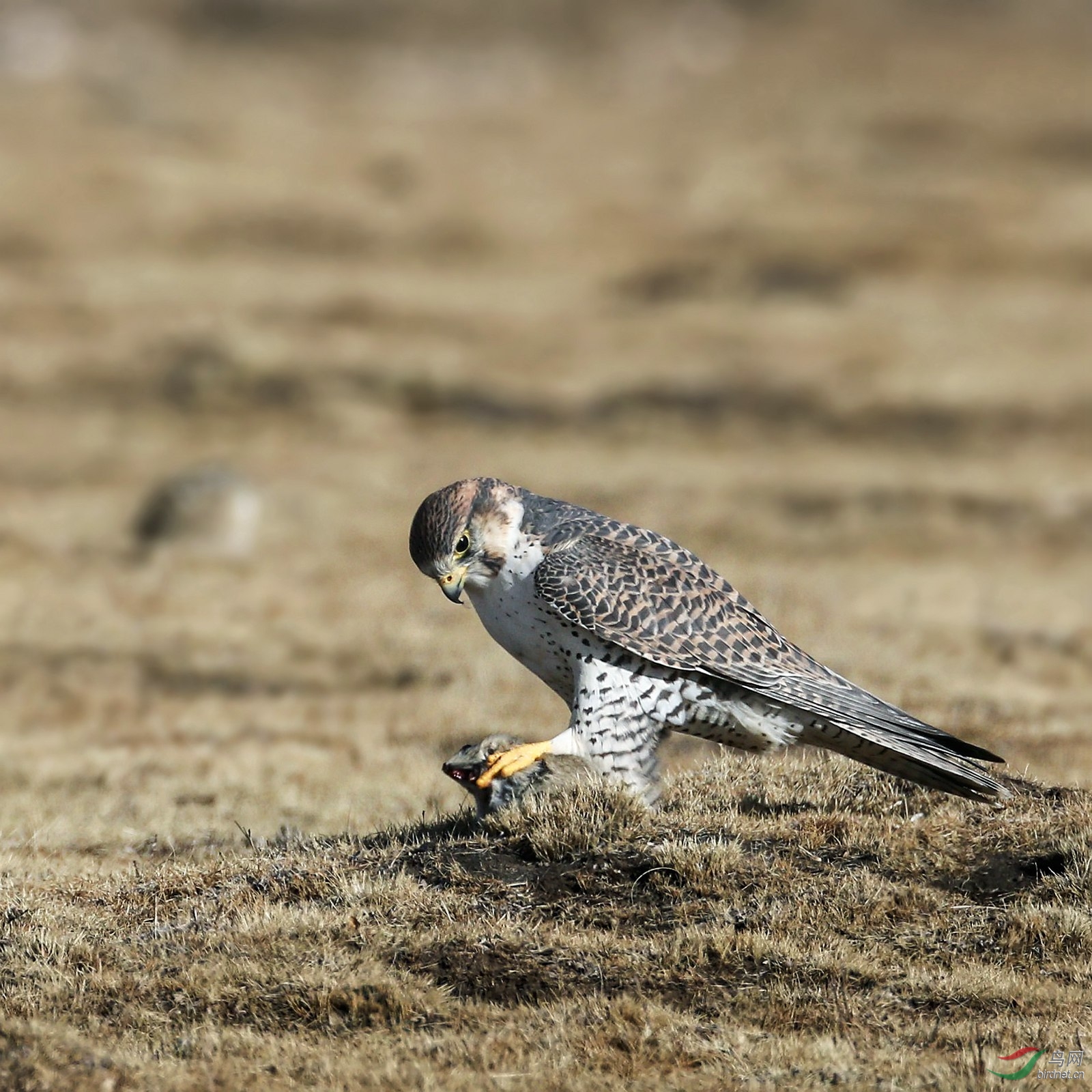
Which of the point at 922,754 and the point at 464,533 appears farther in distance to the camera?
the point at 464,533

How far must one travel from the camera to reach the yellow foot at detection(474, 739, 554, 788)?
24.7 feet

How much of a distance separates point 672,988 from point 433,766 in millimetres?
5551

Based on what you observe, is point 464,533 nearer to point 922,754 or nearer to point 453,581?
point 453,581

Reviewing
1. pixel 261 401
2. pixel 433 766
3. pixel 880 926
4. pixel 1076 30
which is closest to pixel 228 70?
pixel 1076 30

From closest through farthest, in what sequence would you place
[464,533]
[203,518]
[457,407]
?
[464,533] < [203,518] < [457,407]

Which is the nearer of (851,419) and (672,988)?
(672,988)

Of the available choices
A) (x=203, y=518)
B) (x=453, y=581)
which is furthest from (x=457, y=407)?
(x=453, y=581)

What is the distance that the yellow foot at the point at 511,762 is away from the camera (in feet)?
24.7

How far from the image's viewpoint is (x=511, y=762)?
755cm

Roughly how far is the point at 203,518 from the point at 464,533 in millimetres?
14064

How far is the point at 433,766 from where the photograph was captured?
11.5m

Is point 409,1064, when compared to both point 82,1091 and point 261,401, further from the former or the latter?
point 261,401

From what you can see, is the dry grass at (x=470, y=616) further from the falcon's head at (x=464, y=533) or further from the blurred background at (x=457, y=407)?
the falcon's head at (x=464, y=533)

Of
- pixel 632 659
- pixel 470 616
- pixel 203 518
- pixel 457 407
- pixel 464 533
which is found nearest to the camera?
pixel 464 533
